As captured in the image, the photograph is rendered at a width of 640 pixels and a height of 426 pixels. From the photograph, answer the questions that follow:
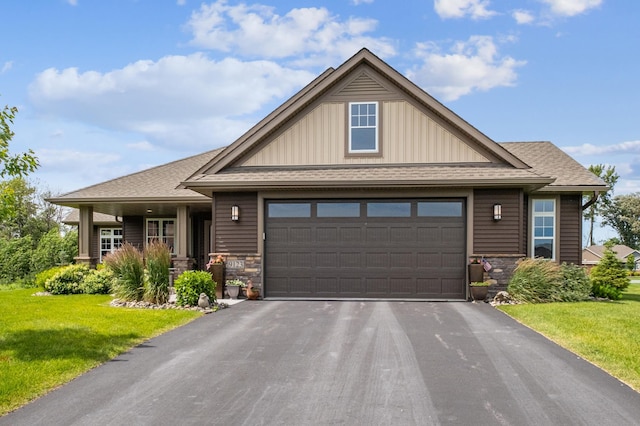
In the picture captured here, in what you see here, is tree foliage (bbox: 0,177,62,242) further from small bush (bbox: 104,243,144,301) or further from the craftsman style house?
the craftsman style house

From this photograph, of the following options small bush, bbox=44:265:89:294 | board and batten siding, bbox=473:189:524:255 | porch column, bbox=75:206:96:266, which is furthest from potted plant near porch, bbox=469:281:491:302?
porch column, bbox=75:206:96:266

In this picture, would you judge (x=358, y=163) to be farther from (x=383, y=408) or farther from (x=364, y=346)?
(x=383, y=408)

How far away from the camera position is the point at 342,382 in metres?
5.86

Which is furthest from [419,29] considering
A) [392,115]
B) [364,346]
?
[364,346]

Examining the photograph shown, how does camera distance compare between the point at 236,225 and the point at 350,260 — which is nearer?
the point at 350,260

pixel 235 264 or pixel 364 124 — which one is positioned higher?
pixel 364 124

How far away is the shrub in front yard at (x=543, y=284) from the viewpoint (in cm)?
1272

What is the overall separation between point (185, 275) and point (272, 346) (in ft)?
15.4

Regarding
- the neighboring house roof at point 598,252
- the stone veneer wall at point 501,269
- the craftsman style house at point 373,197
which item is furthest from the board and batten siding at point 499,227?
the neighboring house roof at point 598,252

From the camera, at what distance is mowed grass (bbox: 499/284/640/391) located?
6729 millimetres

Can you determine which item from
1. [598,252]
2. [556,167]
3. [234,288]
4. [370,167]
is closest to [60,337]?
[234,288]

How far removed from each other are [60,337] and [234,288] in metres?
5.55

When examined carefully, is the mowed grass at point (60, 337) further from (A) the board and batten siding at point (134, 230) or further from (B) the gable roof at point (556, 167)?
(B) the gable roof at point (556, 167)

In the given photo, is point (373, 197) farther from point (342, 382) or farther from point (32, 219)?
point (32, 219)
